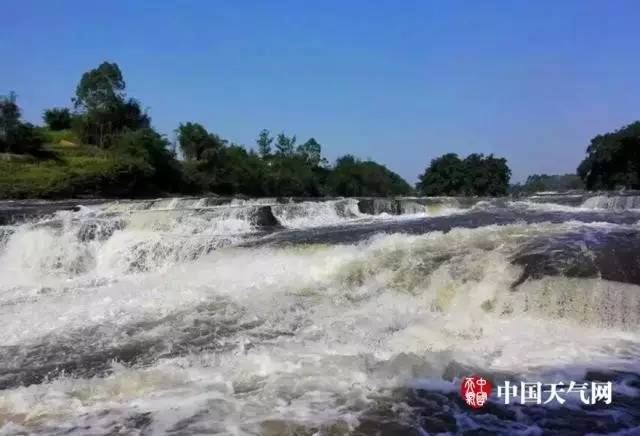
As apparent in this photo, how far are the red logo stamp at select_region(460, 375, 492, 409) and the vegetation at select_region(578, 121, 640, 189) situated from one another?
36883mm

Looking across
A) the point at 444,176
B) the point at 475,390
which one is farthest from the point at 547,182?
the point at 475,390

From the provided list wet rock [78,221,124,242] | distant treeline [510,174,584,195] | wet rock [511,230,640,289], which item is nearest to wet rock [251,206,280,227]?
wet rock [78,221,124,242]

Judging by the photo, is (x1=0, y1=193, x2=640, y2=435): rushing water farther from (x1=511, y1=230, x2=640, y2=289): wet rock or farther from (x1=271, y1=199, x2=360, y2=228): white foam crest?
Result: (x1=271, y1=199, x2=360, y2=228): white foam crest

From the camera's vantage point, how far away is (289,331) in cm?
596

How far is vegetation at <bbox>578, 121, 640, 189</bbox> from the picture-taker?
35594 millimetres

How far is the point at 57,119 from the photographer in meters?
47.9

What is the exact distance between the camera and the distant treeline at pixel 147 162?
30.0 meters

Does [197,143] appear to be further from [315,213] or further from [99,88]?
[315,213]

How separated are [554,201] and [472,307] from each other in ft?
46.6

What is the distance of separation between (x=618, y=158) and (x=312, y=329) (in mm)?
37259

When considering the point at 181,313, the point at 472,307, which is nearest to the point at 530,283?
the point at 472,307

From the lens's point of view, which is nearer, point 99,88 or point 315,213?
point 315,213

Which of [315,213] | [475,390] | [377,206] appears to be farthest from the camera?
[377,206]

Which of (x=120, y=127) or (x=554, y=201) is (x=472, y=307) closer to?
(x=554, y=201)
